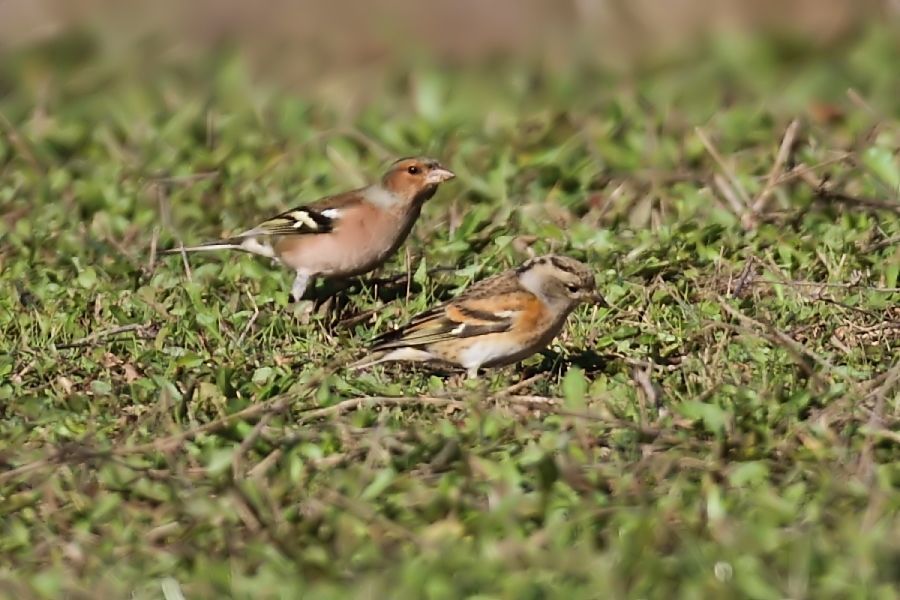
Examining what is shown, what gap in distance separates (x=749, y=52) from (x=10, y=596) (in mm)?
8953

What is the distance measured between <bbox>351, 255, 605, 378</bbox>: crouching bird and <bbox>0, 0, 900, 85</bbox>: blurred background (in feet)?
18.5

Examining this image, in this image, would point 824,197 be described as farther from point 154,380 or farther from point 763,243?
point 154,380

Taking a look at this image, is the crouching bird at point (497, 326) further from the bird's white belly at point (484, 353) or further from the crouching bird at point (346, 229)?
the crouching bird at point (346, 229)

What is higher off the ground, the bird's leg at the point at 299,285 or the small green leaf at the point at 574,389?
the small green leaf at the point at 574,389

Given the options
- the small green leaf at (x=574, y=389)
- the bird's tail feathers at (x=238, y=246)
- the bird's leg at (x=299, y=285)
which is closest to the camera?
the small green leaf at (x=574, y=389)

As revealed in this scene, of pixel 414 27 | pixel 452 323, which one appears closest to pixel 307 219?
pixel 452 323

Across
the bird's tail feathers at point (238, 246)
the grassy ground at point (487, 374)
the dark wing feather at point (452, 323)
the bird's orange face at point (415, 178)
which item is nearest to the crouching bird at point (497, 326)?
the dark wing feather at point (452, 323)

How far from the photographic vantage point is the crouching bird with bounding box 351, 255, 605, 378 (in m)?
8.28

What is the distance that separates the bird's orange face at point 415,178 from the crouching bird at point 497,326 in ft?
4.45

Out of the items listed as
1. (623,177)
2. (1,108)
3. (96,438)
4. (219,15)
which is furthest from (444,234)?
(219,15)

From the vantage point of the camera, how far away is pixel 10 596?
6176 mm

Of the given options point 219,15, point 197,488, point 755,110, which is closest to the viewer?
point 197,488

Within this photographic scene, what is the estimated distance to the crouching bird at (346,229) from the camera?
31.4 ft

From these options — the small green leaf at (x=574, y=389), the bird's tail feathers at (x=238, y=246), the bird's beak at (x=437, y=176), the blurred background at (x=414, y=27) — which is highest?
the small green leaf at (x=574, y=389)
